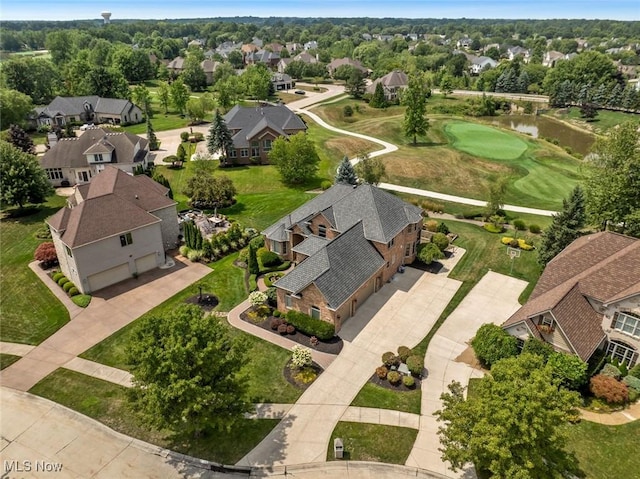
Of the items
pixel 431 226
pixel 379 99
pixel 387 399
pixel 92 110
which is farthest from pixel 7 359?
pixel 379 99

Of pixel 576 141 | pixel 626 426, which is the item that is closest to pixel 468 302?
pixel 626 426

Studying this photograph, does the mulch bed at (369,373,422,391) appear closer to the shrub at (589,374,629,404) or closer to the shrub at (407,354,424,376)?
the shrub at (407,354,424,376)

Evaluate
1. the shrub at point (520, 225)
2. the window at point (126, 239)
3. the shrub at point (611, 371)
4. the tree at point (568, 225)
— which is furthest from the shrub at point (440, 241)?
the window at point (126, 239)

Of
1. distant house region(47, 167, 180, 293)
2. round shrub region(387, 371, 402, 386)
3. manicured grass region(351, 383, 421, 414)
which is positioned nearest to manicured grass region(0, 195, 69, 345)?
distant house region(47, 167, 180, 293)

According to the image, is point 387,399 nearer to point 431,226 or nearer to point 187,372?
point 187,372

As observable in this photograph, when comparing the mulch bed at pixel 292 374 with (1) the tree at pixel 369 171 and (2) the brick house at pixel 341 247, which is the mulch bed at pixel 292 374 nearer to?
(2) the brick house at pixel 341 247

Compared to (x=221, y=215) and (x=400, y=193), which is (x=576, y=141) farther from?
(x=221, y=215)
